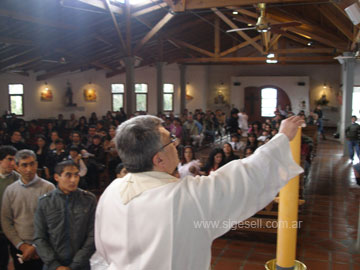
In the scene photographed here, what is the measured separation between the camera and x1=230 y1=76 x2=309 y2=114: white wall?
58.7ft

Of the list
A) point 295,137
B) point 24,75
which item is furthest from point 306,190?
point 24,75

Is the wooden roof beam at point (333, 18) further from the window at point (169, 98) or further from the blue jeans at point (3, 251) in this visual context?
the window at point (169, 98)

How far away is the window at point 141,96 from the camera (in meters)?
17.4

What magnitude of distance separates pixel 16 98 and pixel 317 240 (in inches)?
492

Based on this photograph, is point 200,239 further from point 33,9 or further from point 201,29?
point 201,29

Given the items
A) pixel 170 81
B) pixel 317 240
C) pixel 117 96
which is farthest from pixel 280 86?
pixel 317 240

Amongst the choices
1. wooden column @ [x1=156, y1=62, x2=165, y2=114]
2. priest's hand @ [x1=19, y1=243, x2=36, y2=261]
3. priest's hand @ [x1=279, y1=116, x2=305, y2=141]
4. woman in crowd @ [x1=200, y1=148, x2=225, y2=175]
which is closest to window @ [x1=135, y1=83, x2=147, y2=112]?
wooden column @ [x1=156, y1=62, x2=165, y2=114]

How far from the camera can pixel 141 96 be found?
17422 mm

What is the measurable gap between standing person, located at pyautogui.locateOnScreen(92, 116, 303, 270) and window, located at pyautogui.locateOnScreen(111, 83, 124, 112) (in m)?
15.9

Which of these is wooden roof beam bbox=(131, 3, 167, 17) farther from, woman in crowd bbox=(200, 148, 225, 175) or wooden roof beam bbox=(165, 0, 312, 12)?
woman in crowd bbox=(200, 148, 225, 175)

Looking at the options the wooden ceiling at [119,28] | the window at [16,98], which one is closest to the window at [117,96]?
the wooden ceiling at [119,28]

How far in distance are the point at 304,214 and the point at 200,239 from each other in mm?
4799

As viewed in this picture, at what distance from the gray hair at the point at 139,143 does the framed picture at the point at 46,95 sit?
14411 mm

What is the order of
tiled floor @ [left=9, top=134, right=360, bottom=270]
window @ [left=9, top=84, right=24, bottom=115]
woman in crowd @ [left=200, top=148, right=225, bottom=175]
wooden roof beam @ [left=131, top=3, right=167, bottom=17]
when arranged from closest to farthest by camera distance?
tiled floor @ [left=9, top=134, right=360, bottom=270] < woman in crowd @ [left=200, top=148, right=225, bottom=175] < wooden roof beam @ [left=131, top=3, right=167, bottom=17] < window @ [left=9, top=84, right=24, bottom=115]
